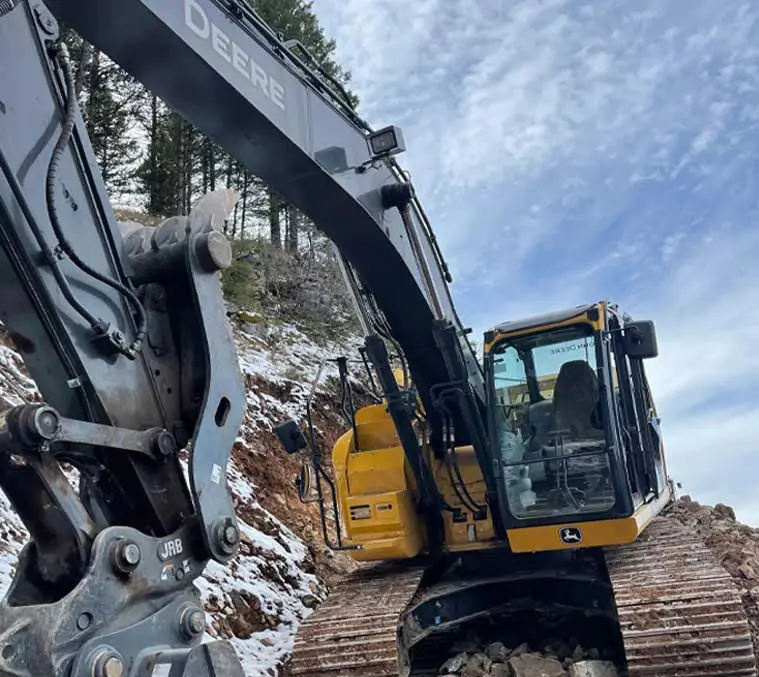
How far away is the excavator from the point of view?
113 inches

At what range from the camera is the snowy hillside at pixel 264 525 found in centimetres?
660

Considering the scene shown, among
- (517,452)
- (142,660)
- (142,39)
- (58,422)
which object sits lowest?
(142,660)

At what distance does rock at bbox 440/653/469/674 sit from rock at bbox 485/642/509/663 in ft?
0.54

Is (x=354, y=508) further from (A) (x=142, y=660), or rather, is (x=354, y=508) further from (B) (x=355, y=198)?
(A) (x=142, y=660)

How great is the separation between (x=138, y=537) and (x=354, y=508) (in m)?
3.70

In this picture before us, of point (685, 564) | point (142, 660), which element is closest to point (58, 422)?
point (142, 660)

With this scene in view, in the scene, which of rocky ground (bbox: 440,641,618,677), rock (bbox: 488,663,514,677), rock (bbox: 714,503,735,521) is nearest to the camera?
rocky ground (bbox: 440,641,618,677)

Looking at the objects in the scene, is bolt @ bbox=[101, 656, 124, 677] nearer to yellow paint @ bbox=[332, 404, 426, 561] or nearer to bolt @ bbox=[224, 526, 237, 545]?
bolt @ bbox=[224, 526, 237, 545]

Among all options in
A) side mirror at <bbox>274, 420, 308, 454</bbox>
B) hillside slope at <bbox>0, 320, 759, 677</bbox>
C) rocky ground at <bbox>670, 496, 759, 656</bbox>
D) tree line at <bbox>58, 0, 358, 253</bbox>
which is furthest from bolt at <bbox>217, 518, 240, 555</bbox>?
tree line at <bbox>58, 0, 358, 253</bbox>

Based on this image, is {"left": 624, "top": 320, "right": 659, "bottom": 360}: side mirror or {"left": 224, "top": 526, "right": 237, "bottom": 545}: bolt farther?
{"left": 624, "top": 320, "right": 659, "bottom": 360}: side mirror

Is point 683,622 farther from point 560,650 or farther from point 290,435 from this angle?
point 290,435

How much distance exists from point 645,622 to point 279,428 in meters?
2.67

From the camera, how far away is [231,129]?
3951mm

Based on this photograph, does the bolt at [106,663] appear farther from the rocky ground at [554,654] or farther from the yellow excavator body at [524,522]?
the rocky ground at [554,654]
